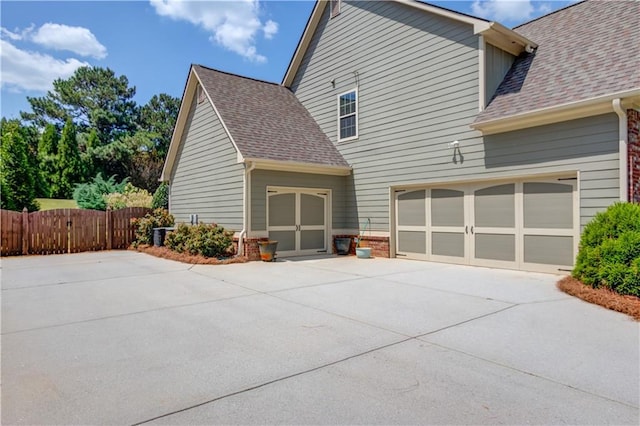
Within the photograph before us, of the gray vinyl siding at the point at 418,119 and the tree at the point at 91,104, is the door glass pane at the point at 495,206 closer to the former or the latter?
the gray vinyl siding at the point at 418,119

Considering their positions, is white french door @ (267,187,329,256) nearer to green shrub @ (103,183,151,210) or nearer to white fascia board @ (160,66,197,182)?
white fascia board @ (160,66,197,182)

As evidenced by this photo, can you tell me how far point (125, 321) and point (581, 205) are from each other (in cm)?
853

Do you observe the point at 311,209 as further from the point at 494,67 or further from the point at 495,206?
the point at 494,67

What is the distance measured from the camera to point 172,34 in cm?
1617

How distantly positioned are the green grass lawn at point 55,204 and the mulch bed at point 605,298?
1082 inches

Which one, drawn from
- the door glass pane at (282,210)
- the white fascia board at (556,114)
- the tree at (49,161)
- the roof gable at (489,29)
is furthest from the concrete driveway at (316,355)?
the tree at (49,161)

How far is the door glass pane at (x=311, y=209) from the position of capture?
1238cm

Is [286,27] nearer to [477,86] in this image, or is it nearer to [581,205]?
[477,86]

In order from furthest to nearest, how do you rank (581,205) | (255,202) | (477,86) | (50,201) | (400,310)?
(50,201)
(255,202)
(477,86)
(581,205)
(400,310)

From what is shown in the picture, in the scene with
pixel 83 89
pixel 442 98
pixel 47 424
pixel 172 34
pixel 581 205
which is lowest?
pixel 47 424

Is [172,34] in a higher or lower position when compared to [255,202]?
higher

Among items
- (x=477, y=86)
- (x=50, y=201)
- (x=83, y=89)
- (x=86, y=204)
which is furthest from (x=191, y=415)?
(x=83, y=89)

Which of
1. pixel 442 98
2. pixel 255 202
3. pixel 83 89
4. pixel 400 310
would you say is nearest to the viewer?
pixel 400 310

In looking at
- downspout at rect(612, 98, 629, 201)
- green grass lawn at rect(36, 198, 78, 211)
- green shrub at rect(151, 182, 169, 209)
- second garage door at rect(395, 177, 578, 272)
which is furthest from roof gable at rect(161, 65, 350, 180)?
green grass lawn at rect(36, 198, 78, 211)
